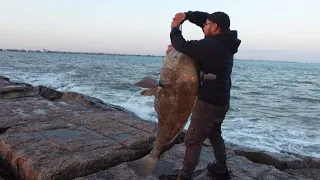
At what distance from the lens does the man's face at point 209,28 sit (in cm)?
330

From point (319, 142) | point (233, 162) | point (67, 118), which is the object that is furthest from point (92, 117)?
point (319, 142)

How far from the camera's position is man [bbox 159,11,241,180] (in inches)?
124

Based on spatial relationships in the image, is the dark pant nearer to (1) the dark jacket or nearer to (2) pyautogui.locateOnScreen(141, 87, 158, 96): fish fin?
(1) the dark jacket

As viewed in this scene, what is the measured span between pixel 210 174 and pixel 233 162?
80cm

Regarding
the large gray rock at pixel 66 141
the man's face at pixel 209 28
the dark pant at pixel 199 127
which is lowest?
the large gray rock at pixel 66 141

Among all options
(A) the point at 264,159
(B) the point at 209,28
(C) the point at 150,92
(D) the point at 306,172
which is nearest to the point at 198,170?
(C) the point at 150,92

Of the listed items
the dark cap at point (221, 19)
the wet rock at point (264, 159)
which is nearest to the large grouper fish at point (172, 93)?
the dark cap at point (221, 19)

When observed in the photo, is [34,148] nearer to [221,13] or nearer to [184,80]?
[184,80]

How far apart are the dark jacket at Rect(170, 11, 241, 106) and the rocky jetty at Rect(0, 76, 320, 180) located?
1264 millimetres

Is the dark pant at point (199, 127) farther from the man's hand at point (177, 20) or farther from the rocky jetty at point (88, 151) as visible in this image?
the man's hand at point (177, 20)

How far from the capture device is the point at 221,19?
3.25m

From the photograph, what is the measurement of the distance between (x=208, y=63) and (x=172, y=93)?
50 centimetres

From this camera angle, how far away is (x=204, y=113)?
343 centimetres

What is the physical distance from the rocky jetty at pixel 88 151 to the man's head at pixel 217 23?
1910 mm
